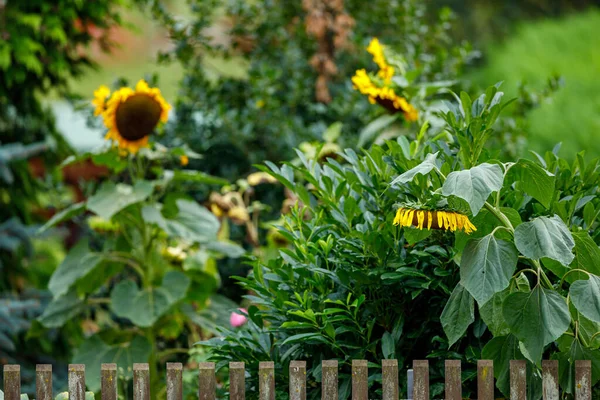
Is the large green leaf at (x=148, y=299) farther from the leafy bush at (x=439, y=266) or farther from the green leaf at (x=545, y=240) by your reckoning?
the green leaf at (x=545, y=240)

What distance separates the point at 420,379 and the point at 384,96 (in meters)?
1.54

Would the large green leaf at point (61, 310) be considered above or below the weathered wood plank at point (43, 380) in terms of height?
above

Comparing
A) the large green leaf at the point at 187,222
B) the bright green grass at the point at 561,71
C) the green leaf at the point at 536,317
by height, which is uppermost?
the bright green grass at the point at 561,71

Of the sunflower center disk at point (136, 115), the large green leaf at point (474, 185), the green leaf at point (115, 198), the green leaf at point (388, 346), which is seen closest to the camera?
the large green leaf at point (474, 185)

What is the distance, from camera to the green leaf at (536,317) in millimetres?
1776

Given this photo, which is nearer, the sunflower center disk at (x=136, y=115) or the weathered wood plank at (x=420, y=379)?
the weathered wood plank at (x=420, y=379)

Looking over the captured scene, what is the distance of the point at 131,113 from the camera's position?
11.4ft

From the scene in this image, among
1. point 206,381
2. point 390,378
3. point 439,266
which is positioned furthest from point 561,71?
point 206,381

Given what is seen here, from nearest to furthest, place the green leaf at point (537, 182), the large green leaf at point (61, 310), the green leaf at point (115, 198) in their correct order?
1. the green leaf at point (537, 182)
2. the green leaf at point (115, 198)
3. the large green leaf at point (61, 310)

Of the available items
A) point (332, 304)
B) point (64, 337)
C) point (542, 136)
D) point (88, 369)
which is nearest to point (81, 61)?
point (64, 337)

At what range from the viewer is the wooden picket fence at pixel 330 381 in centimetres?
184

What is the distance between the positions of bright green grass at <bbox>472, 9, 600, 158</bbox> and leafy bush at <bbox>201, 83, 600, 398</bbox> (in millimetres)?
7619

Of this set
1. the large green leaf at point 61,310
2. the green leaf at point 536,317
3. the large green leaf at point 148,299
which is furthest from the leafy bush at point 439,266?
the large green leaf at point 61,310

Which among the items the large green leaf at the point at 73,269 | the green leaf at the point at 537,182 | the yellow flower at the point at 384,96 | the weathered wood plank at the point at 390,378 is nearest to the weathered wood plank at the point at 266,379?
the weathered wood plank at the point at 390,378
